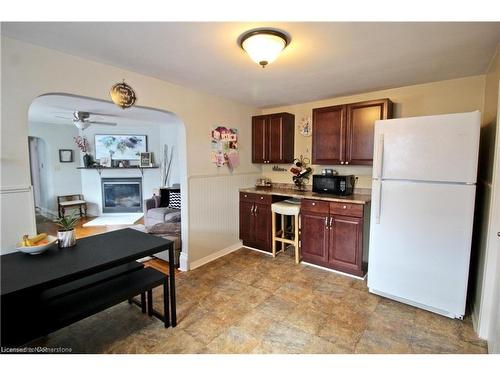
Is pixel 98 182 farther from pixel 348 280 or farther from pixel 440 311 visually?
pixel 440 311

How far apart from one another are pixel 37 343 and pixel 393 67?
3813 millimetres

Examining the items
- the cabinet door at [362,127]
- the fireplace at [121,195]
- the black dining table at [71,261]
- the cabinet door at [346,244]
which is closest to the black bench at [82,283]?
the black dining table at [71,261]

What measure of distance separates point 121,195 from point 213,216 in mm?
4072

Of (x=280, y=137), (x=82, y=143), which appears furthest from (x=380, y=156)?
(x=82, y=143)

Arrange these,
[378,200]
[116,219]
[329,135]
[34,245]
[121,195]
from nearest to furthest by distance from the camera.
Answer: [34,245]
[378,200]
[329,135]
[116,219]
[121,195]

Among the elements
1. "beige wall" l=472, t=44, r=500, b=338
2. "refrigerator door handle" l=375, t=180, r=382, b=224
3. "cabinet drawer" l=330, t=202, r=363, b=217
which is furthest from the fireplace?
"beige wall" l=472, t=44, r=500, b=338

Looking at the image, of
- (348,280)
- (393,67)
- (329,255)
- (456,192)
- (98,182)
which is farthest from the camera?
(98,182)

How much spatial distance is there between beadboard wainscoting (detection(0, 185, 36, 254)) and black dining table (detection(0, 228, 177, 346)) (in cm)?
17

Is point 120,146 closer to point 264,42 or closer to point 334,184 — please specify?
point 334,184

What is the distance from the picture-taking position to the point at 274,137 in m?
3.81

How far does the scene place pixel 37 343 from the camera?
6.02 ft

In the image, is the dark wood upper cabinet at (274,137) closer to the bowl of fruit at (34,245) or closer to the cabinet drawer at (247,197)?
the cabinet drawer at (247,197)

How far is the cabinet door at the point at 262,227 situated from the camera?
142 inches
